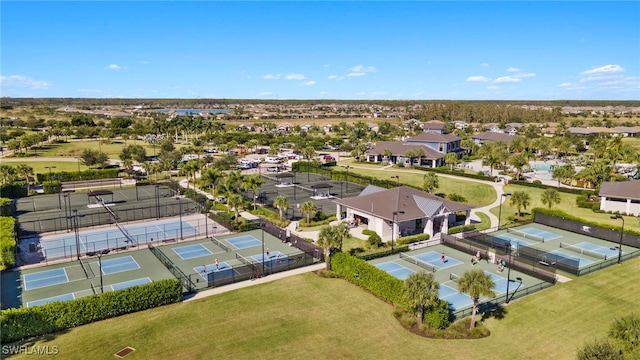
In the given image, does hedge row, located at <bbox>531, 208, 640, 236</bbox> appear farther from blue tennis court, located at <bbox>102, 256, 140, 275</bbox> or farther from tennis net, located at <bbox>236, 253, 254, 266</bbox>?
blue tennis court, located at <bbox>102, 256, 140, 275</bbox>

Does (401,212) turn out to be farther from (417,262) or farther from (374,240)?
(417,262)

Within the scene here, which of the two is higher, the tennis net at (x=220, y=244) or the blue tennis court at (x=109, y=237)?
the blue tennis court at (x=109, y=237)

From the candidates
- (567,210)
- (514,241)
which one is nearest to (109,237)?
(514,241)

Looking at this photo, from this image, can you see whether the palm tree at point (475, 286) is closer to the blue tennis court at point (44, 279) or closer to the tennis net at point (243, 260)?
the tennis net at point (243, 260)

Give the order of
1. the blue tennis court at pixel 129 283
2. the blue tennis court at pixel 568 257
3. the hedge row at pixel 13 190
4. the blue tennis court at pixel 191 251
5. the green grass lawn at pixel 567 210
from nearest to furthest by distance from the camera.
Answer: the blue tennis court at pixel 129 283
the blue tennis court at pixel 568 257
the blue tennis court at pixel 191 251
the green grass lawn at pixel 567 210
the hedge row at pixel 13 190

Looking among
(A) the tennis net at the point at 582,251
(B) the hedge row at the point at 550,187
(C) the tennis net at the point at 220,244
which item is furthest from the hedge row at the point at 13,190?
(B) the hedge row at the point at 550,187

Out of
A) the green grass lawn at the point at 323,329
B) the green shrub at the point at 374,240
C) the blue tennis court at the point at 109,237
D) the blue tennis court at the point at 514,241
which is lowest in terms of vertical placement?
the green grass lawn at the point at 323,329

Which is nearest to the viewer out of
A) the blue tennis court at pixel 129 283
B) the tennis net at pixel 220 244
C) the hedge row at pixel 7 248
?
the blue tennis court at pixel 129 283

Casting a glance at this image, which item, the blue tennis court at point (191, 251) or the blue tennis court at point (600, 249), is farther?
the blue tennis court at point (600, 249)
